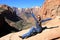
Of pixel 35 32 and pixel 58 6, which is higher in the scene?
pixel 35 32

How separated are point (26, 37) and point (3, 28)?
31.5 m

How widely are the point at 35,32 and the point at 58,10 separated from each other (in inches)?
648

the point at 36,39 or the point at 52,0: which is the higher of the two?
the point at 36,39

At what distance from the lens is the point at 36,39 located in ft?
31.7

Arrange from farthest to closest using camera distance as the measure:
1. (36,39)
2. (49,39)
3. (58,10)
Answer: (58,10), (36,39), (49,39)

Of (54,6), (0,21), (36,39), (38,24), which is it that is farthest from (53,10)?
(36,39)

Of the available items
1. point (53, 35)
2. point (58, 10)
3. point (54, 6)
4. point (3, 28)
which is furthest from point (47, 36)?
point (3, 28)

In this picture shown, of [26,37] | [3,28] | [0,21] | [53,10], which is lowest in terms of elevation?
[3,28]

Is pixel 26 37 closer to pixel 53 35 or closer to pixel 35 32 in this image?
pixel 35 32

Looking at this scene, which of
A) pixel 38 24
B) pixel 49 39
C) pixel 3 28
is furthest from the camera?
pixel 3 28

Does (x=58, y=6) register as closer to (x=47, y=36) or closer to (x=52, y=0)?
(x=52, y=0)

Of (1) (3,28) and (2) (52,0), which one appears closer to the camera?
(2) (52,0)

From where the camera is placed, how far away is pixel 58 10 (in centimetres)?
2670

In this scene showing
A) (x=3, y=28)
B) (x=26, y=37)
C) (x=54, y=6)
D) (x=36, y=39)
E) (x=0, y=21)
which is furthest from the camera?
(x=3, y=28)
